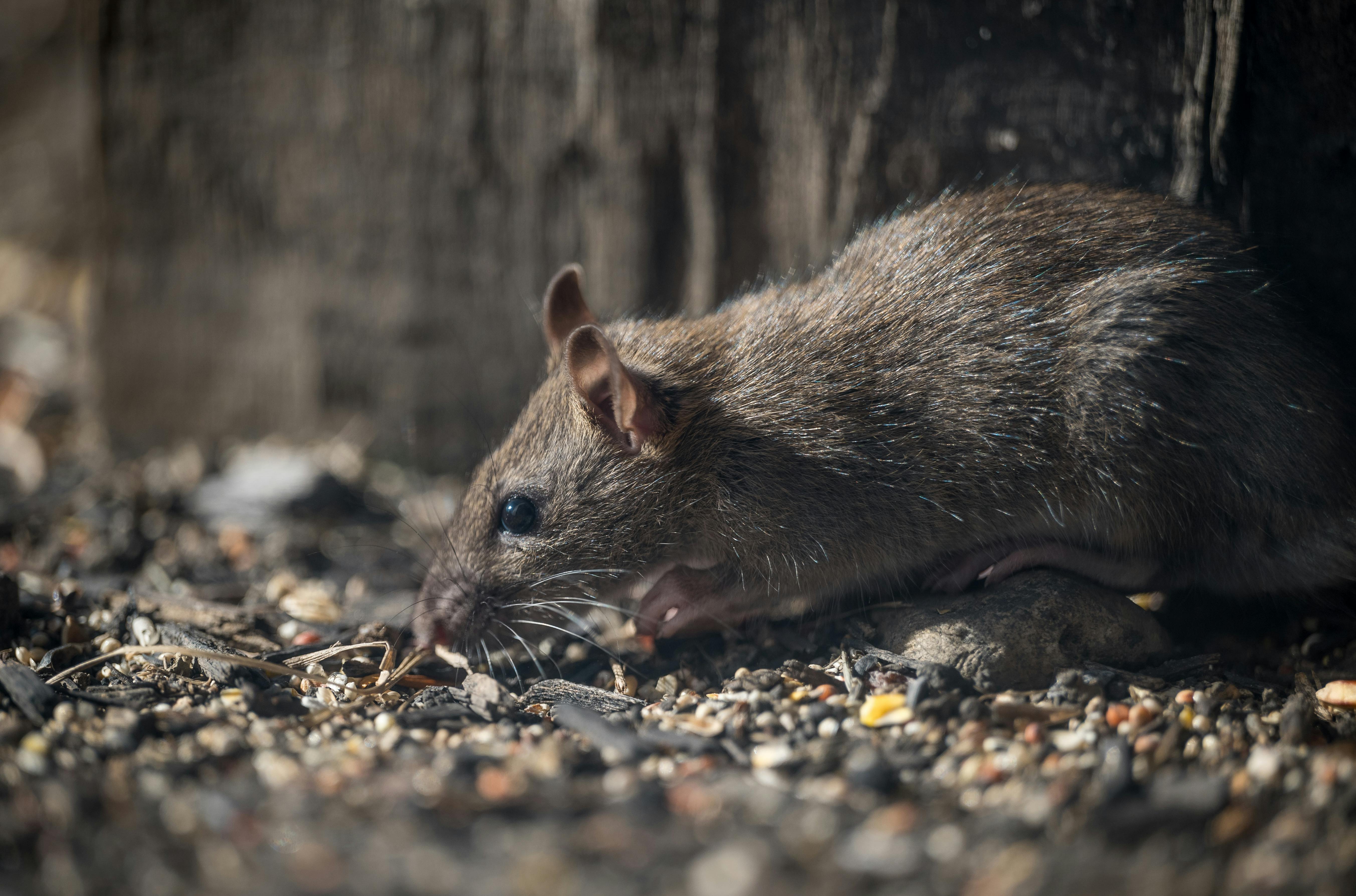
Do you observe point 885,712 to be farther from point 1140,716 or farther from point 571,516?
point 571,516

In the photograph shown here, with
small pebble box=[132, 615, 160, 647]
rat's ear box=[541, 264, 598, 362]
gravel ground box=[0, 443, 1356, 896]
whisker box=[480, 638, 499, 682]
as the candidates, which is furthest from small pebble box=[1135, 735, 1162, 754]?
small pebble box=[132, 615, 160, 647]

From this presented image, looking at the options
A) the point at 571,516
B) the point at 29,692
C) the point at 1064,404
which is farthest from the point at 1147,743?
the point at 29,692

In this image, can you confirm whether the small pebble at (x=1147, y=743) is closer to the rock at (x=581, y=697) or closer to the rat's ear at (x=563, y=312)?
the rock at (x=581, y=697)

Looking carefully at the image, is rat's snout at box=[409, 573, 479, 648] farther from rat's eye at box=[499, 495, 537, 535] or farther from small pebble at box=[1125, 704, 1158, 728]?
small pebble at box=[1125, 704, 1158, 728]

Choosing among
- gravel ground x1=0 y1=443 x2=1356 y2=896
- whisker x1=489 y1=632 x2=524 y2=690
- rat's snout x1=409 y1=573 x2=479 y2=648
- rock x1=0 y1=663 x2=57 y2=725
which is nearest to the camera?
gravel ground x1=0 y1=443 x2=1356 y2=896

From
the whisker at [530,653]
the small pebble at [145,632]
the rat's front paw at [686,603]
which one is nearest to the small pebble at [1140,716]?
the rat's front paw at [686,603]

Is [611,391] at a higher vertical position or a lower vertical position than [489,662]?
higher
